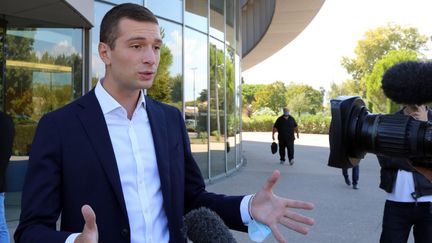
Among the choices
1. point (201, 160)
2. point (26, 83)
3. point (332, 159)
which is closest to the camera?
point (332, 159)

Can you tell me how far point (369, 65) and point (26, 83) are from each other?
58.6 m

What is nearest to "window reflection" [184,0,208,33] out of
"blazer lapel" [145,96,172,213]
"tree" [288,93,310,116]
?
"blazer lapel" [145,96,172,213]

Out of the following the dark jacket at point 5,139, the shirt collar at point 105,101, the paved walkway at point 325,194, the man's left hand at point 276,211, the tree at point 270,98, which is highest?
the tree at point 270,98

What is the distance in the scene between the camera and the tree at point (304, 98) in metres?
75.3

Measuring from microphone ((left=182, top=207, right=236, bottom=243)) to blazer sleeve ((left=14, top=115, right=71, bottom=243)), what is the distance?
0.57 m

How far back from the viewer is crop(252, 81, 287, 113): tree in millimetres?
82438

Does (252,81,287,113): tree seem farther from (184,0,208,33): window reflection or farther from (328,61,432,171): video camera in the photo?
(328,61,432,171): video camera

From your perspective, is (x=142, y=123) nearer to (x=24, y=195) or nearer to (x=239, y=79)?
(x=24, y=195)

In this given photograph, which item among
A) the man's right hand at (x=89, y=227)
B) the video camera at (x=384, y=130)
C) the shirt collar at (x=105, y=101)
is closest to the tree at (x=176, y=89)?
the shirt collar at (x=105, y=101)

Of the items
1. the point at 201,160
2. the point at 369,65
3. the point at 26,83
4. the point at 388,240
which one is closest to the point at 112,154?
the point at 388,240

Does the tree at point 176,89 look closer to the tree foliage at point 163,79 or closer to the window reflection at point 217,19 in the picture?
the tree foliage at point 163,79

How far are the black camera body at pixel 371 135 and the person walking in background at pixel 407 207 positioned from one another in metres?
2.13

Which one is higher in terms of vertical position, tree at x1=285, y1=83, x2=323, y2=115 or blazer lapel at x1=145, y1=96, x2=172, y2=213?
tree at x1=285, y1=83, x2=323, y2=115

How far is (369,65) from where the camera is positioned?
61.1 meters
